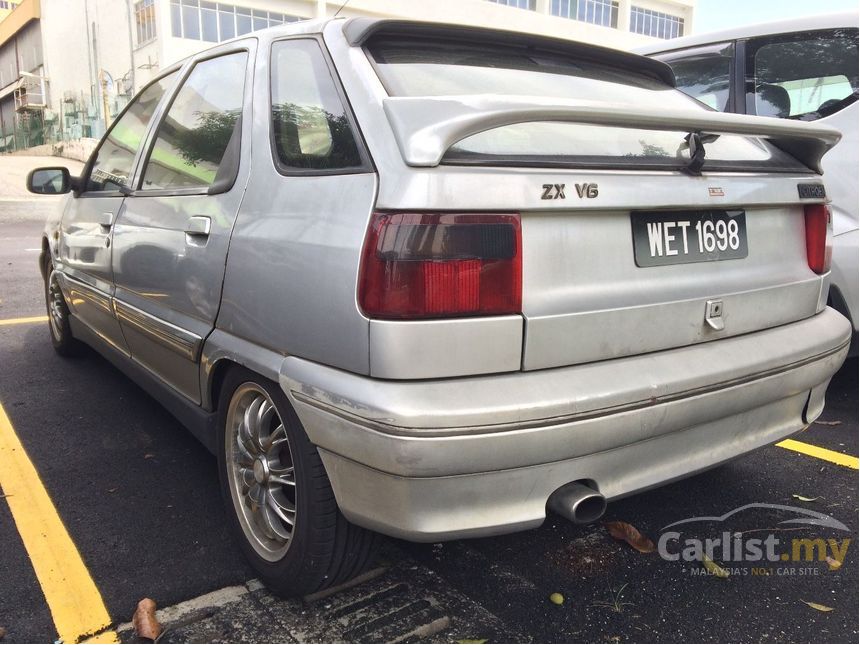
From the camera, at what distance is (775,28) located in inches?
160

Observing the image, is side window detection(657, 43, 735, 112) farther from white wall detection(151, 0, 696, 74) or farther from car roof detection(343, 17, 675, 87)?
white wall detection(151, 0, 696, 74)

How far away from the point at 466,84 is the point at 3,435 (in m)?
2.93

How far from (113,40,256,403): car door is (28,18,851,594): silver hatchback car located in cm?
2

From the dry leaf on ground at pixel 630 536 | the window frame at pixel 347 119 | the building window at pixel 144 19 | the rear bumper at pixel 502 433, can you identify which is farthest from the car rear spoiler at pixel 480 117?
the building window at pixel 144 19

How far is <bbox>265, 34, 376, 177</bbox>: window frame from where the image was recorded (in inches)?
74.7

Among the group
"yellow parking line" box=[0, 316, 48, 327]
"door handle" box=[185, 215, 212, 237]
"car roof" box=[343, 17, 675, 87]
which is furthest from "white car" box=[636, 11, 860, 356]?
"yellow parking line" box=[0, 316, 48, 327]

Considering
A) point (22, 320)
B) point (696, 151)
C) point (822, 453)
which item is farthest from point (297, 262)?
point (22, 320)

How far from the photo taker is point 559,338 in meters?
1.88

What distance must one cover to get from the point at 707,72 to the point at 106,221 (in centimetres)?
353

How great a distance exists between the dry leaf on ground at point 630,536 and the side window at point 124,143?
8.42ft

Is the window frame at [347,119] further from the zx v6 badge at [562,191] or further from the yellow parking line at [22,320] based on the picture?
the yellow parking line at [22,320]

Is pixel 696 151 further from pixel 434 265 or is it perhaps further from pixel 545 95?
pixel 434 265

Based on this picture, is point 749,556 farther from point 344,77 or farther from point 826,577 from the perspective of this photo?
point 344,77

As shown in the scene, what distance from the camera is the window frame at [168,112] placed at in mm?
2484
